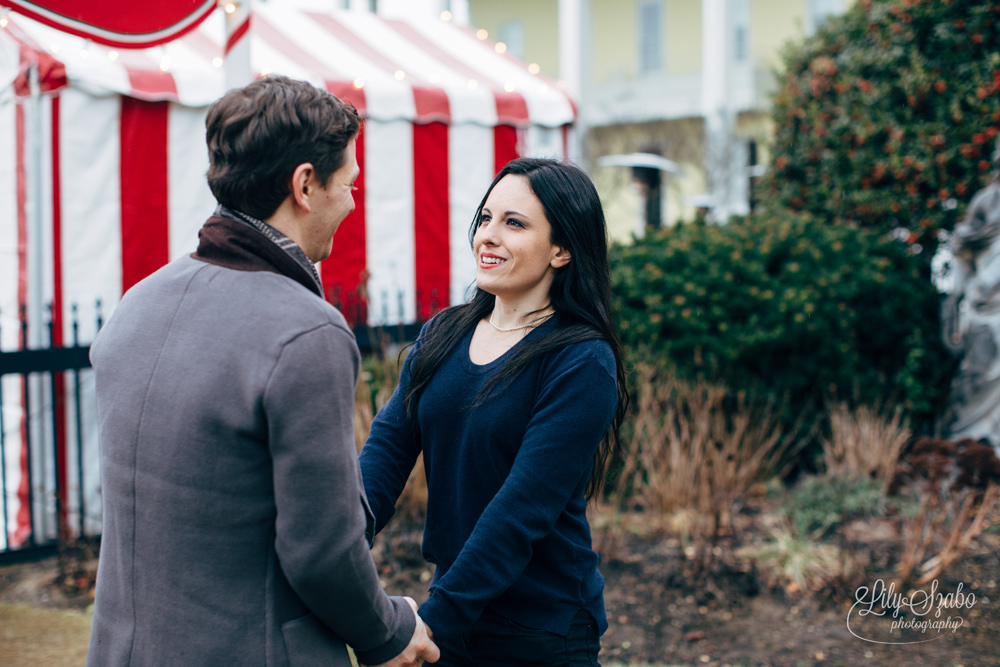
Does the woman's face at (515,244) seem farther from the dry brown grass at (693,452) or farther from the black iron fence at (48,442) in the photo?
the black iron fence at (48,442)

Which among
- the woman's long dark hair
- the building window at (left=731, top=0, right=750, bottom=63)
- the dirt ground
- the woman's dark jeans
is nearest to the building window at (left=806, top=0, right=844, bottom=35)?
the building window at (left=731, top=0, right=750, bottom=63)

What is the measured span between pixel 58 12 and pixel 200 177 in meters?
2.66

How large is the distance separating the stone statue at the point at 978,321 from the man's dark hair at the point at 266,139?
5371 mm

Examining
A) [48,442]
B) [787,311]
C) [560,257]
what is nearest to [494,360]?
[560,257]

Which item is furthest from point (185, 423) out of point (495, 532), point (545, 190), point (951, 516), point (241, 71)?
point (951, 516)

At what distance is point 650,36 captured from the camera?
20.3 metres

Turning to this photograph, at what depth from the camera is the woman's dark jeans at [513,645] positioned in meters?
1.82

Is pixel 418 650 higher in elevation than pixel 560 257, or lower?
lower

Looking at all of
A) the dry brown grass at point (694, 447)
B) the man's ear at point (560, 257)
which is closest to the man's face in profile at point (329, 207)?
the man's ear at point (560, 257)

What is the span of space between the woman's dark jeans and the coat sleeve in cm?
49

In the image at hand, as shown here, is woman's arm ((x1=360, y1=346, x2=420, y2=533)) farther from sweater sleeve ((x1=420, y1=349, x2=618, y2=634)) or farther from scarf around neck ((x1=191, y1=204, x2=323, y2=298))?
scarf around neck ((x1=191, y1=204, x2=323, y2=298))

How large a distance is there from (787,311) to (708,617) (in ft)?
7.59

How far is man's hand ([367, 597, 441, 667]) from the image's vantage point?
1.59m

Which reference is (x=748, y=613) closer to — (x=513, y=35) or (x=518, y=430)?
(x=518, y=430)
